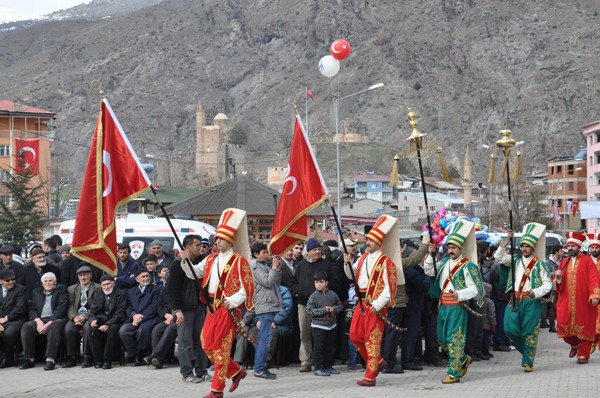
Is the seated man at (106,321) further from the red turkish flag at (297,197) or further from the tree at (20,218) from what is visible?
the tree at (20,218)

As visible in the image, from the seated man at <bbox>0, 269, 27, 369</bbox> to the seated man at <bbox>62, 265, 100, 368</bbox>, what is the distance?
2.15 ft

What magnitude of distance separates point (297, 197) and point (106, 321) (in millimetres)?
3184

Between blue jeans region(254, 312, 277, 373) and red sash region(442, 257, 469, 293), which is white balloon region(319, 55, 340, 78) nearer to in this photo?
blue jeans region(254, 312, 277, 373)

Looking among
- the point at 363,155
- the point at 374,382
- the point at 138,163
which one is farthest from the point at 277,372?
the point at 363,155

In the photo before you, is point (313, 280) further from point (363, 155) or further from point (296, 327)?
point (363, 155)

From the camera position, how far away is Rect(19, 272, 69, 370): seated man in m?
14.3

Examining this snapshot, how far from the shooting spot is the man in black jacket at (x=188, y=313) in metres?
12.5

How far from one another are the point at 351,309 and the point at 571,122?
496 ft

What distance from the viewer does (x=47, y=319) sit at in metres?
14.5

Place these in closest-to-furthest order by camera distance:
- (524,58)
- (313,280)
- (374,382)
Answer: (374,382), (313,280), (524,58)

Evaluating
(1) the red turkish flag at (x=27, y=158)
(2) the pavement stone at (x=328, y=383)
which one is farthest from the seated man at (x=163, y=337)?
(1) the red turkish flag at (x=27, y=158)

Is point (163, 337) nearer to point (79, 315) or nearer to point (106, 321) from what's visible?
point (106, 321)

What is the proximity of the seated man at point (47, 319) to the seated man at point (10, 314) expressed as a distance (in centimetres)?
16

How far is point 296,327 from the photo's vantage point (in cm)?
1425
